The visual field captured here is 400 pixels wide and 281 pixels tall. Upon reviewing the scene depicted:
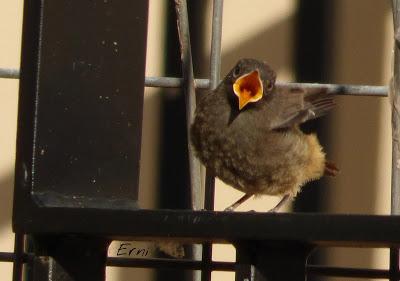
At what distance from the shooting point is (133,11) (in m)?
1.28

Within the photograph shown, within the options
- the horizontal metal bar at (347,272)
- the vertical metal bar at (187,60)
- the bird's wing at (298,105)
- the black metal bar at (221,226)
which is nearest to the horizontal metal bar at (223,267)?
the horizontal metal bar at (347,272)

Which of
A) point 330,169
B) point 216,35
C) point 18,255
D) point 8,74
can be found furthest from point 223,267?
point 330,169

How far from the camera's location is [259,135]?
3.02 metres

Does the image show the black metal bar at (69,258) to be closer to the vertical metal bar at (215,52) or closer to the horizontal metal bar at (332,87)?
the vertical metal bar at (215,52)

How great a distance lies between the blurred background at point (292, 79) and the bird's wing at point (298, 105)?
87 mm

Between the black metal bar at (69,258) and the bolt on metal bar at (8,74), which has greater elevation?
the bolt on metal bar at (8,74)

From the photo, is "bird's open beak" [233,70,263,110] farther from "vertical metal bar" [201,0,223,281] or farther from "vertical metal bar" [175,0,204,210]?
"vertical metal bar" [175,0,204,210]

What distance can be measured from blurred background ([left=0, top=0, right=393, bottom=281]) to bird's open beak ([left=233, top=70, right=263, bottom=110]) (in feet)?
0.39

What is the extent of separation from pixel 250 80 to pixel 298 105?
0.18 meters

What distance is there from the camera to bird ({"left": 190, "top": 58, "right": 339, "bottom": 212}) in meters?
2.90

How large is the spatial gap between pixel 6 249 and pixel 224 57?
2.99 ft

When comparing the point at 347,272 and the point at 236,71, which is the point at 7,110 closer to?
the point at 236,71

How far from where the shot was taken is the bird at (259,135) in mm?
2898

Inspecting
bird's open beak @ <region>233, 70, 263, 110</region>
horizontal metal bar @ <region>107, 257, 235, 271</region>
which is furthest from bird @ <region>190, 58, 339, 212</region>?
horizontal metal bar @ <region>107, 257, 235, 271</region>
